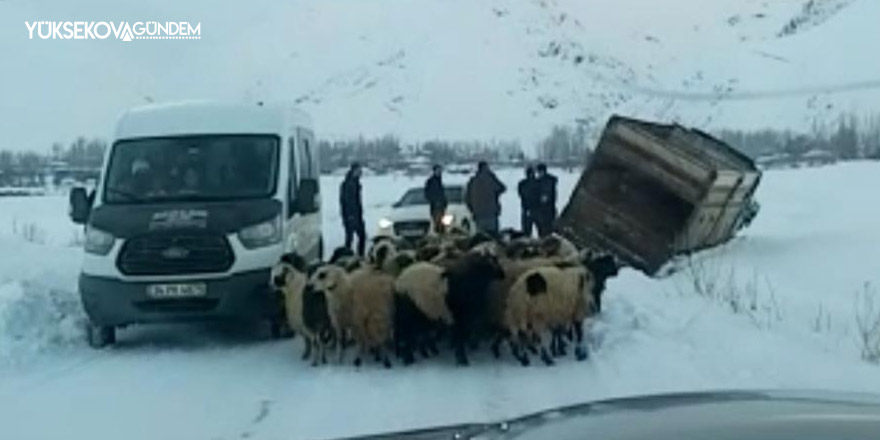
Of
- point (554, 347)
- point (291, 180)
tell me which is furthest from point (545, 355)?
point (291, 180)

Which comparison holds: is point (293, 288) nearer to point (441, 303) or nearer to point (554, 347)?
point (441, 303)

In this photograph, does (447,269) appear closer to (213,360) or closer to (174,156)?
(213,360)

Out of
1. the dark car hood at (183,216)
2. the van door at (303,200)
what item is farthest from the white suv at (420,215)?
the dark car hood at (183,216)

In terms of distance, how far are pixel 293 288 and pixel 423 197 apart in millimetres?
15879

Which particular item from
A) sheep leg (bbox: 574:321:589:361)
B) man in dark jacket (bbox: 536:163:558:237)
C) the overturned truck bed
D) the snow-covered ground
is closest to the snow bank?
the snow-covered ground

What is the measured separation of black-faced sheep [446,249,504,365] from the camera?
13.3 m

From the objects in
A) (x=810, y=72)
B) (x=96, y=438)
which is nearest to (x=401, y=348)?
(x=96, y=438)

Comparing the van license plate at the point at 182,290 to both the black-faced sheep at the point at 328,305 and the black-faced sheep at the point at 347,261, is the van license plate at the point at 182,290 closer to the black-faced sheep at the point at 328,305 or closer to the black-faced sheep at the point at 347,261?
the black-faced sheep at the point at 347,261

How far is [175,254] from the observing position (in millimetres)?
15289

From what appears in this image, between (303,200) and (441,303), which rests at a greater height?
(303,200)

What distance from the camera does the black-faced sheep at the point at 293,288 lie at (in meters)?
13.9

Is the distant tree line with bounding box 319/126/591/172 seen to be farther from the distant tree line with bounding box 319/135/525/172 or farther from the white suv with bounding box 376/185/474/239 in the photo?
the white suv with bounding box 376/185/474/239

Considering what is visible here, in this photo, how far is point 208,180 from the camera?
1608 cm

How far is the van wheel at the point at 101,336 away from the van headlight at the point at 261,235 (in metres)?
1.64
